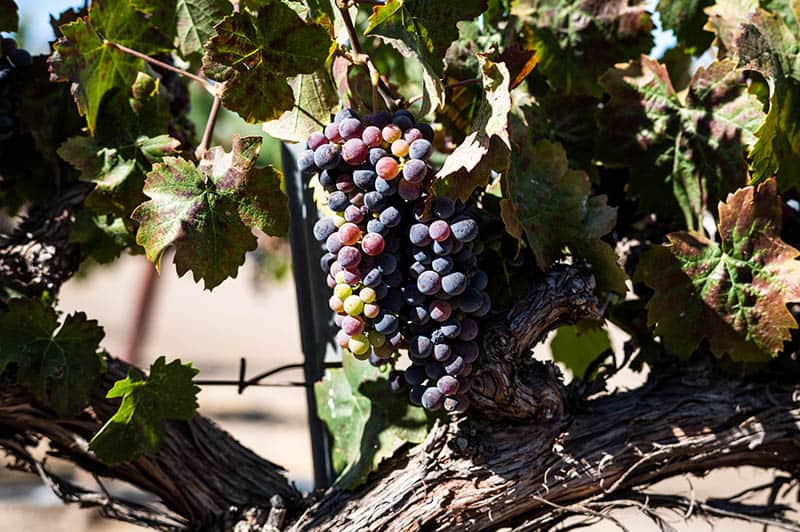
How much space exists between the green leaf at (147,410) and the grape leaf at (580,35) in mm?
753

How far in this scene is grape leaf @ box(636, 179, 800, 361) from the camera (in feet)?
3.93

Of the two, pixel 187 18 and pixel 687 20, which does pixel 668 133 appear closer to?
pixel 687 20

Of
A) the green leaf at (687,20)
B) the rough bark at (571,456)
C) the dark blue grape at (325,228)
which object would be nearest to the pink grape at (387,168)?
the dark blue grape at (325,228)

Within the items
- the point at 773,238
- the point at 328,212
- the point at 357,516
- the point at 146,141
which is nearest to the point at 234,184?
the point at 328,212

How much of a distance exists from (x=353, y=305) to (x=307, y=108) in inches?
11.5

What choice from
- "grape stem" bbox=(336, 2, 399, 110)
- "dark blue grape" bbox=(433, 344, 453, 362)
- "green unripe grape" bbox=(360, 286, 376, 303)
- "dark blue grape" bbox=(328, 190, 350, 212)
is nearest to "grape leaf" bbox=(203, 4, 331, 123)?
"grape stem" bbox=(336, 2, 399, 110)

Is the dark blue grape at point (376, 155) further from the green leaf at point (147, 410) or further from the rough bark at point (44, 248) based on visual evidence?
the rough bark at point (44, 248)

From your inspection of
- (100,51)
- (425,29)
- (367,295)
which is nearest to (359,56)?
(425,29)

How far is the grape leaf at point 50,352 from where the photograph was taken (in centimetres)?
129

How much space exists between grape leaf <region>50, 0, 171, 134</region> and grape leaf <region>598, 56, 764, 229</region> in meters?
0.70

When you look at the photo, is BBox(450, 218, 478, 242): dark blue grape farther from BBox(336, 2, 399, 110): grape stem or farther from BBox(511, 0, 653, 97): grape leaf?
BBox(511, 0, 653, 97): grape leaf

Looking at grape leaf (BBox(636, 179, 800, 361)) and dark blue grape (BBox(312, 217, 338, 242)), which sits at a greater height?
dark blue grape (BBox(312, 217, 338, 242))

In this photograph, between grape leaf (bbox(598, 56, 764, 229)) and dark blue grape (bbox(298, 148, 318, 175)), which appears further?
grape leaf (bbox(598, 56, 764, 229))

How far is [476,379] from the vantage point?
3.68 ft
